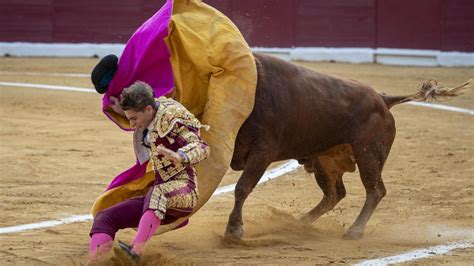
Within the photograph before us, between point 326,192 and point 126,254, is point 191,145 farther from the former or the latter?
point 326,192

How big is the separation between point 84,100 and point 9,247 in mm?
6140

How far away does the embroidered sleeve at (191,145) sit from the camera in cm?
423

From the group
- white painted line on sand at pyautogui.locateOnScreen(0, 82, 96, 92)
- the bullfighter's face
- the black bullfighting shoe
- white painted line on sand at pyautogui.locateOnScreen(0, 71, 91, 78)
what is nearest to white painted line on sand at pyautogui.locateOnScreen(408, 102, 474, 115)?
white painted line on sand at pyautogui.locateOnScreen(0, 82, 96, 92)

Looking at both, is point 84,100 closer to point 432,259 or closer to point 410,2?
point 410,2

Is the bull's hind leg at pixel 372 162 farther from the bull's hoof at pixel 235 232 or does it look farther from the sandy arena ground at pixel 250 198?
the bull's hoof at pixel 235 232

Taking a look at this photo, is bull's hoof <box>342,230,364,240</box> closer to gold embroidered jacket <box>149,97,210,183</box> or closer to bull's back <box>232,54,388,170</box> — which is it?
bull's back <box>232,54,388,170</box>

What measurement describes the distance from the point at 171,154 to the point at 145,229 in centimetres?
37

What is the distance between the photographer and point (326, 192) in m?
5.97

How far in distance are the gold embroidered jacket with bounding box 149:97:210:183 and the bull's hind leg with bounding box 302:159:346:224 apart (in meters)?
1.66

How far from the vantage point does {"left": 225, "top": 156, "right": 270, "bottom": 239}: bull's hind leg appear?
16.5 ft

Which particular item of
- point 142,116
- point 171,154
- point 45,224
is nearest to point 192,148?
point 171,154

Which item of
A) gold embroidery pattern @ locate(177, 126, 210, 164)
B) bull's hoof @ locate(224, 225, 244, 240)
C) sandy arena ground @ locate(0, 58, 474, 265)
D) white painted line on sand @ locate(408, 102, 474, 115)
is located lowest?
white painted line on sand @ locate(408, 102, 474, 115)

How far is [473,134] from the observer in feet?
29.9

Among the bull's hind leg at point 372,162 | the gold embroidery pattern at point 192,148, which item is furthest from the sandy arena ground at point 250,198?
the gold embroidery pattern at point 192,148
